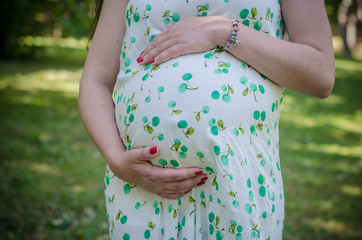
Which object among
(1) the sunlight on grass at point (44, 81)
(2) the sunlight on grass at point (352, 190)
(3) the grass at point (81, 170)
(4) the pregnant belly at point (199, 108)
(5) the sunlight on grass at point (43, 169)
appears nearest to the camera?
(4) the pregnant belly at point (199, 108)

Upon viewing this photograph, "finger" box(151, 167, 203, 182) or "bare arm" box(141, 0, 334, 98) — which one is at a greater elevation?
"bare arm" box(141, 0, 334, 98)

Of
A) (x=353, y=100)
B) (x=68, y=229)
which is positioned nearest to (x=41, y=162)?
(x=68, y=229)

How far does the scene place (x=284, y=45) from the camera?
1.20m

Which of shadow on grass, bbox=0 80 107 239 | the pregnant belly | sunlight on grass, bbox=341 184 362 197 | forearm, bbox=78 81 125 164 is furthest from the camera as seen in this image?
sunlight on grass, bbox=341 184 362 197

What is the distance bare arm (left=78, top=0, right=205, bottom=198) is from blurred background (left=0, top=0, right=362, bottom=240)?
67 centimetres

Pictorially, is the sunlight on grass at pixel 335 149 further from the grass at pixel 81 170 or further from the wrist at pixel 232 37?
the wrist at pixel 232 37

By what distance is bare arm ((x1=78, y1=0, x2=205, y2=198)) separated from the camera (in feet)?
3.98

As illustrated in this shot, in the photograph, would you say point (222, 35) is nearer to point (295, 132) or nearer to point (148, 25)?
point (148, 25)

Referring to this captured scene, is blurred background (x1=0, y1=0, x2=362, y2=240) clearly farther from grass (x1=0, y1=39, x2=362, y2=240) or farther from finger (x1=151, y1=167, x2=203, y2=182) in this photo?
finger (x1=151, y1=167, x2=203, y2=182)

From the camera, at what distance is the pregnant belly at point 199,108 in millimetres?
1157

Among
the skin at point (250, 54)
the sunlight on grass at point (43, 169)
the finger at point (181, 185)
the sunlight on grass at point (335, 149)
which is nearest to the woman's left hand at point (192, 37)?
the skin at point (250, 54)

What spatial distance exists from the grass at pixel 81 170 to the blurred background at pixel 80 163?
1cm

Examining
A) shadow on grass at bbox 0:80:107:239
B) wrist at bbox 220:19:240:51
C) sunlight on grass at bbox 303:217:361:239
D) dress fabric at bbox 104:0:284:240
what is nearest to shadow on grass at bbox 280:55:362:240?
sunlight on grass at bbox 303:217:361:239

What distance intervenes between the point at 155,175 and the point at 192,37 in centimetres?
50
